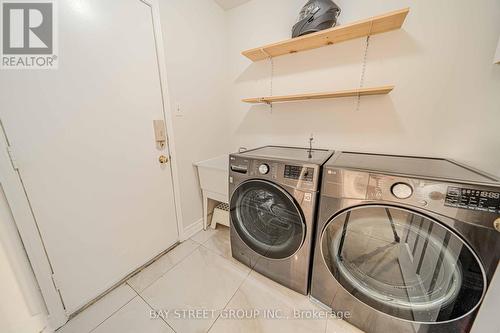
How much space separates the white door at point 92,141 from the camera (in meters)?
0.94

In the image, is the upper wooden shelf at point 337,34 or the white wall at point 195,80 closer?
the upper wooden shelf at point 337,34

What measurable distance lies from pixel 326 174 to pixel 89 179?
146 cm

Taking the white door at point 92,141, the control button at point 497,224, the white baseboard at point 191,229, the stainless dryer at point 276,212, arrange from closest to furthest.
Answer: the control button at point 497,224
the white door at point 92,141
the stainless dryer at point 276,212
the white baseboard at point 191,229

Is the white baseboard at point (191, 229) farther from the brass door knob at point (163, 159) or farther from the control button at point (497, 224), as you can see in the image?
the control button at point (497, 224)

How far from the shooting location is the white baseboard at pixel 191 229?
6.05ft

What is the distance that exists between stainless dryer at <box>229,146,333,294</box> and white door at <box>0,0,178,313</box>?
770mm

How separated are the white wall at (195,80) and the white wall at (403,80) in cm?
31

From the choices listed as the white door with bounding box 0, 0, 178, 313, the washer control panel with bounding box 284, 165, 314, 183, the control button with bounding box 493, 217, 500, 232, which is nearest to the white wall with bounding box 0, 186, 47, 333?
the white door with bounding box 0, 0, 178, 313

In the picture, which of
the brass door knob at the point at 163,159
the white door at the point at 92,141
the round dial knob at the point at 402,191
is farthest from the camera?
the brass door knob at the point at 163,159

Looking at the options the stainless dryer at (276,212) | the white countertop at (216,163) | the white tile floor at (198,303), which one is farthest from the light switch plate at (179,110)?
the white tile floor at (198,303)

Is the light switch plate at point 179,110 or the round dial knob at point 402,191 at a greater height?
the light switch plate at point 179,110

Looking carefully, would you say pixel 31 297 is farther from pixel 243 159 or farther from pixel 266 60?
pixel 266 60

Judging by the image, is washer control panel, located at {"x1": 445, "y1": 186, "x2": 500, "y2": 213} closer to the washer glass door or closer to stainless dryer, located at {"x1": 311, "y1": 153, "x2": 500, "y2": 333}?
stainless dryer, located at {"x1": 311, "y1": 153, "x2": 500, "y2": 333}

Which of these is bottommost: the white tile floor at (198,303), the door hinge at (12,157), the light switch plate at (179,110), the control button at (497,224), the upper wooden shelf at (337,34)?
the white tile floor at (198,303)
